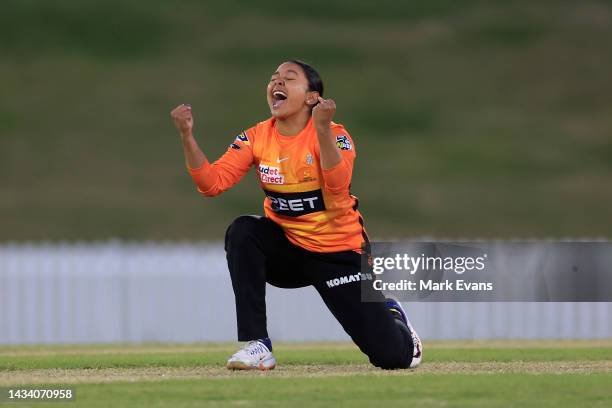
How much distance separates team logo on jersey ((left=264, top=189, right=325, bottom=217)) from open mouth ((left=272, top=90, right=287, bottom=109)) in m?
0.43

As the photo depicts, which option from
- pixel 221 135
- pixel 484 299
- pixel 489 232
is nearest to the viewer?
pixel 484 299

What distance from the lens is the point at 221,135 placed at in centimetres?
2845

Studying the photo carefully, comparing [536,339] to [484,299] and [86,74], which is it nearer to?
[484,299]

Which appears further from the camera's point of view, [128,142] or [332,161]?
[128,142]

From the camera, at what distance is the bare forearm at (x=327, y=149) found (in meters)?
5.67

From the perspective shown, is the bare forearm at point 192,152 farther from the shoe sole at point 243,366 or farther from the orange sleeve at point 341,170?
the shoe sole at point 243,366

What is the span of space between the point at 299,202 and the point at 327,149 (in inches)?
16.9

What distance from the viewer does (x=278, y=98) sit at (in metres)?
6.14

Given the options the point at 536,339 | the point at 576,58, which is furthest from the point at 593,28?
the point at 536,339

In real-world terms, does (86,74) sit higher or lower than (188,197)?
higher

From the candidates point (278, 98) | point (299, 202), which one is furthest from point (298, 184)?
point (278, 98)

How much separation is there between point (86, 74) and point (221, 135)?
20.9ft

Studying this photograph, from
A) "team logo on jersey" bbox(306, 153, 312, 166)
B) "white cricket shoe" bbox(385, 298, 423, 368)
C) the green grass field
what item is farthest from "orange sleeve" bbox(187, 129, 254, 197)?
"white cricket shoe" bbox(385, 298, 423, 368)

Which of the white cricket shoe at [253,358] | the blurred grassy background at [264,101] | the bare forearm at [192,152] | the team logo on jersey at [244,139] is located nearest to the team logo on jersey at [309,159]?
the team logo on jersey at [244,139]
